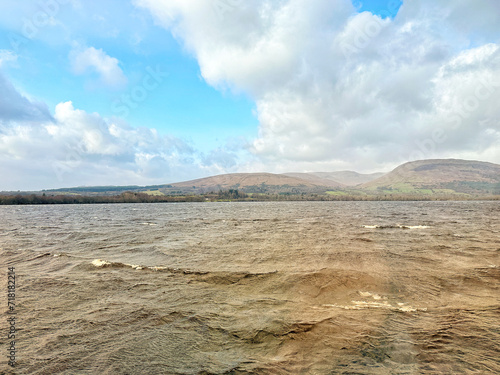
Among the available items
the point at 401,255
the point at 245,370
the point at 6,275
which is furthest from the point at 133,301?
the point at 401,255

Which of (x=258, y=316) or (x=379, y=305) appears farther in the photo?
(x=379, y=305)

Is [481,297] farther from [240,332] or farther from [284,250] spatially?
[284,250]

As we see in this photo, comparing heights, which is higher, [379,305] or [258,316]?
[258,316]

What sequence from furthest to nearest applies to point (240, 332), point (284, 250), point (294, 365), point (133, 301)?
point (284, 250)
point (133, 301)
point (240, 332)
point (294, 365)

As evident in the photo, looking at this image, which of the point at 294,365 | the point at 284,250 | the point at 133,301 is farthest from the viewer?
the point at 284,250

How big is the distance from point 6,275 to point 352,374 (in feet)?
55.0

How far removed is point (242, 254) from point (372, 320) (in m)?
Result: 11.5

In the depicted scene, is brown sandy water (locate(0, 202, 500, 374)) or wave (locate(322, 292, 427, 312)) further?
wave (locate(322, 292, 427, 312))

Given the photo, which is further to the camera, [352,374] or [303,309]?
[303,309]

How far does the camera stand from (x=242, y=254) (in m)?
18.5

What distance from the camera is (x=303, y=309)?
8781mm

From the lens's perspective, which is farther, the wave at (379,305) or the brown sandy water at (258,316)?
the wave at (379,305)

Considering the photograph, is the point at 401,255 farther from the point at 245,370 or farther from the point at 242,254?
the point at 245,370

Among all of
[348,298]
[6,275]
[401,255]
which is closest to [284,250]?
[401,255]
